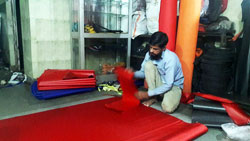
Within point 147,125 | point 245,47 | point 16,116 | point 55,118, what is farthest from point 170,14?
point 16,116

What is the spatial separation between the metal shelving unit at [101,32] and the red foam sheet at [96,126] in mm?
1535

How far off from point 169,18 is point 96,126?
1911 millimetres

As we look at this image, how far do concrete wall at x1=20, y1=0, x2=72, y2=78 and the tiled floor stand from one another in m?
0.68

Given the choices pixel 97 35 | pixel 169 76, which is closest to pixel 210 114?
pixel 169 76

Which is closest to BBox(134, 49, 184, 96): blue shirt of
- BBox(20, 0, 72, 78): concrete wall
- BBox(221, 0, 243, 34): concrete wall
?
BBox(221, 0, 243, 34): concrete wall

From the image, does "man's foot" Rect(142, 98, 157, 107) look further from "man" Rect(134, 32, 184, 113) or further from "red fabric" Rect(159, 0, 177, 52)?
"red fabric" Rect(159, 0, 177, 52)

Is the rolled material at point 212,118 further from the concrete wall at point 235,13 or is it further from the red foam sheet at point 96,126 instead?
the concrete wall at point 235,13

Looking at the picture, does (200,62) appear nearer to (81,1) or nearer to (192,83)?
(192,83)

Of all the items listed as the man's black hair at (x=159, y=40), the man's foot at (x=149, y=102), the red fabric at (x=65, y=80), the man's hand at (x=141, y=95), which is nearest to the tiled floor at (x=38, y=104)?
the man's foot at (x=149, y=102)

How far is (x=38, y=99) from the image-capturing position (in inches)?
100

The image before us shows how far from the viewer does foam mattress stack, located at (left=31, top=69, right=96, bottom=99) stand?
2564mm

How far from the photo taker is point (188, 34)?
2711 millimetres

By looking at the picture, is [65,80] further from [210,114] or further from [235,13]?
[235,13]

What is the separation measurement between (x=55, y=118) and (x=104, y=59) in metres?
2.36
